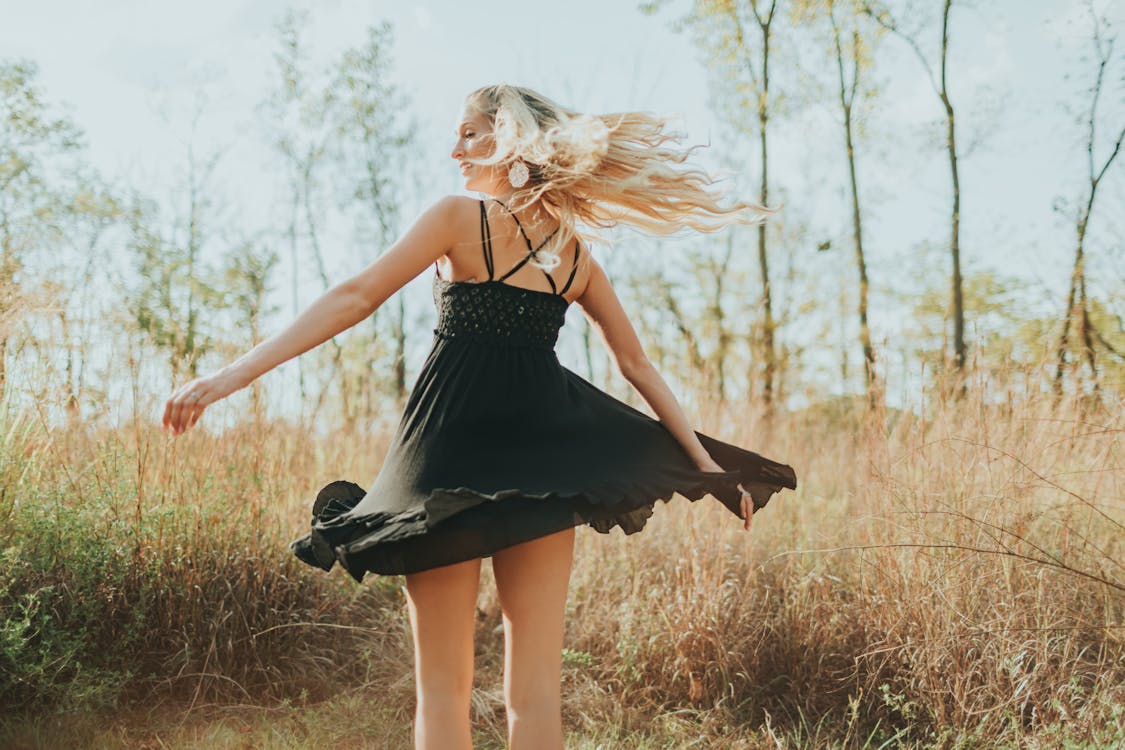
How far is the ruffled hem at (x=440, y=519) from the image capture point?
1.71m

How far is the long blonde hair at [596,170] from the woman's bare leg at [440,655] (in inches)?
30.2

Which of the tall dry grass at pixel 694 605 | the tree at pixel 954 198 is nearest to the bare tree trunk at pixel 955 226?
the tree at pixel 954 198

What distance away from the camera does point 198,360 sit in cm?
423

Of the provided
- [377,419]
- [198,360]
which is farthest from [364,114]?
[198,360]

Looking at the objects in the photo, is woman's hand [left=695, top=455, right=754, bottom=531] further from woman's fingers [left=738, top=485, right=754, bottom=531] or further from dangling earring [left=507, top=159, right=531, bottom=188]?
dangling earring [left=507, top=159, right=531, bottom=188]

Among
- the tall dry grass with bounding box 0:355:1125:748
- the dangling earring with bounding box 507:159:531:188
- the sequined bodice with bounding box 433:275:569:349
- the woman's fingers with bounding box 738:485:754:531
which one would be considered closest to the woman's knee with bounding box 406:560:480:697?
the sequined bodice with bounding box 433:275:569:349

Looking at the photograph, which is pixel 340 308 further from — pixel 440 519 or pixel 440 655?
pixel 440 655

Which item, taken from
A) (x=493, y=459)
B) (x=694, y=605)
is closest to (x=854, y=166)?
(x=694, y=605)

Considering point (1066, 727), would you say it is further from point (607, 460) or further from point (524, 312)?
point (524, 312)

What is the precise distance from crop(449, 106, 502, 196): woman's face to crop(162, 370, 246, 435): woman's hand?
0.83m

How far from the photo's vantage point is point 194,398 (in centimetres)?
175

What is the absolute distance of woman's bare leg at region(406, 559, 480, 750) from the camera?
1817 millimetres

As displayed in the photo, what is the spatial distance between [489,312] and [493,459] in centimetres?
36

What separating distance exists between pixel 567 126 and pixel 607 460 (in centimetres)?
83
